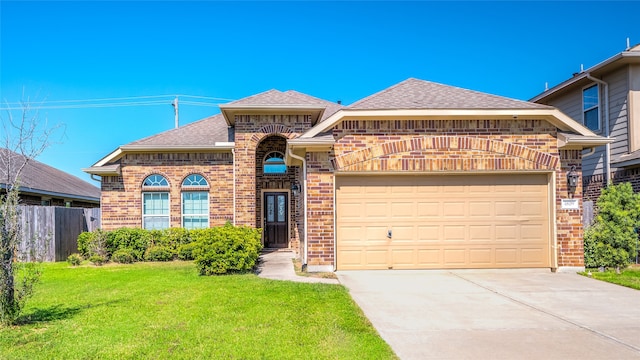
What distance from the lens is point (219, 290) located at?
8.47 metres

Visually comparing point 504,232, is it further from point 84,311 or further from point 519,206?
point 84,311

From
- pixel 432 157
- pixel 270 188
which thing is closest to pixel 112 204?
pixel 270 188

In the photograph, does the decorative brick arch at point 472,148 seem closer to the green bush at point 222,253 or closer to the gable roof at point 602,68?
the green bush at point 222,253

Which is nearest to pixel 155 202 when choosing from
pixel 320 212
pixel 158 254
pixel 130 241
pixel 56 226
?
pixel 130 241

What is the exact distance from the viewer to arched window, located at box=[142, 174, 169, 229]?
15.5 m

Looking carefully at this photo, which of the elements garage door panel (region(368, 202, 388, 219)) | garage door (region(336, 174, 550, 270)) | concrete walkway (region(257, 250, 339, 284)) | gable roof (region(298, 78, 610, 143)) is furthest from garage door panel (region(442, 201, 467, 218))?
concrete walkway (region(257, 250, 339, 284))

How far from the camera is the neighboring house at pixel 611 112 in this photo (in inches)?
508

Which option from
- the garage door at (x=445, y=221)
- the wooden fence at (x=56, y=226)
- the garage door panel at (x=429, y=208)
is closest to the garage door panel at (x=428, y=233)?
the garage door at (x=445, y=221)

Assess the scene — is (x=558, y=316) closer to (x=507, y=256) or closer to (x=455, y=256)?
(x=455, y=256)

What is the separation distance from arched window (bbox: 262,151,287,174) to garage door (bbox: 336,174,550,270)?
6000 mm

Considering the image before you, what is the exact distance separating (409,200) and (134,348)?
7.06m

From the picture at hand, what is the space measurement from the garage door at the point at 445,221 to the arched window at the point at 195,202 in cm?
679

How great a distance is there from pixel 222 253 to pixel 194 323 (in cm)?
423

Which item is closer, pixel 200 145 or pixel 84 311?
pixel 84 311
